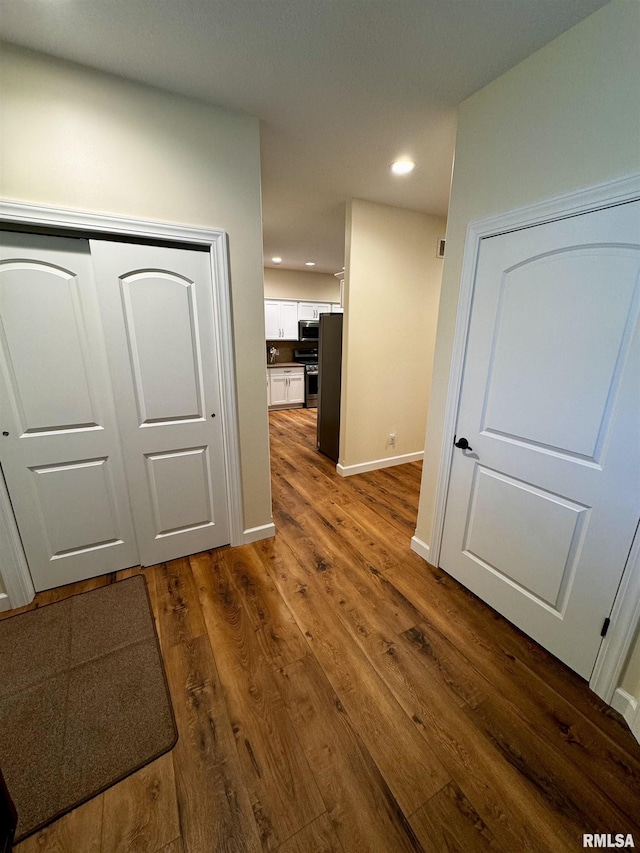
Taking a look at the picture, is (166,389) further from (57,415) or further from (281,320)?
(281,320)

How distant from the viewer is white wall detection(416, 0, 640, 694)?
3.81 ft

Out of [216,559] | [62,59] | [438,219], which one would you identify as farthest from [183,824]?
Result: [438,219]

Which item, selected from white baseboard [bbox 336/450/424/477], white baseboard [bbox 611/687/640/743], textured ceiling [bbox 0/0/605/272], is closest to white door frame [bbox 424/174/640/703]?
white baseboard [bbox 611/687/640/743]

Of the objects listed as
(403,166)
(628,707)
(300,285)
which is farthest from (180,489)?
(300,285)

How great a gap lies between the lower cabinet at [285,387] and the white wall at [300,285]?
1.47 m

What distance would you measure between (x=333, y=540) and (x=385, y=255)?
2.71 m

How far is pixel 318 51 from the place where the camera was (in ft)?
4.66

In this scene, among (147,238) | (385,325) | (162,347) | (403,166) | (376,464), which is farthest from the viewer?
(376,464)

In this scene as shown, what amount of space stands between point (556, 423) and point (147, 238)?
2.25m

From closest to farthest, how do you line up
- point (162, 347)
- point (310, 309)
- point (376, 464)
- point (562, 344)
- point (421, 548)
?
point (562, 344) < point (162, 347) < point (421, 548) < point (376, 464) < point (310, 309)

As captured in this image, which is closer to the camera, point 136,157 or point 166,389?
point 136,157

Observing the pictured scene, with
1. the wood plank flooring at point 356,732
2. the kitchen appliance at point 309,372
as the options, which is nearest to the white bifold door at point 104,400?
the wood plank flooring at point 356,732

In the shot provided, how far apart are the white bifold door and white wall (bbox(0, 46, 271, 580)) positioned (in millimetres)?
197

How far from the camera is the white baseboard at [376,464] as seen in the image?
11.8 ft
